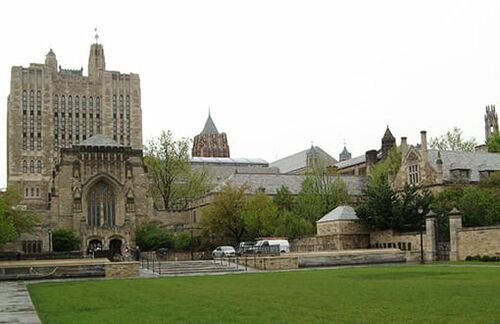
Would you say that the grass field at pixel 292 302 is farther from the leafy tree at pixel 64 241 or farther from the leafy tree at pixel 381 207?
the leafy tree at pixel 64 241

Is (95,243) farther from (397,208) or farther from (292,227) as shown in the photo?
(397,208)

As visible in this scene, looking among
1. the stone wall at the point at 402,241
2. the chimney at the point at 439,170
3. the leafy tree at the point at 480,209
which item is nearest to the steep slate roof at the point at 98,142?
the chimney at the point at 439,170

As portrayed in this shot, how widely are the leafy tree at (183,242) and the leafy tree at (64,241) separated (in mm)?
10433

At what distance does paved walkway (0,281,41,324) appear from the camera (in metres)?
17.8

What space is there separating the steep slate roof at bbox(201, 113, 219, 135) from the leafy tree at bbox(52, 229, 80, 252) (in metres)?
A: 109

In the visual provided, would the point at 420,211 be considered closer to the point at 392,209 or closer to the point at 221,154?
the point at 392,209

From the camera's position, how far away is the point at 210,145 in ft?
580

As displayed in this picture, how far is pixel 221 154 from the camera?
577 ft

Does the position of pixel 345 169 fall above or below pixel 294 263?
above

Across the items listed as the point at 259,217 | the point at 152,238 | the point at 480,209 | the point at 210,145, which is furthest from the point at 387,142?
the point at 210,145

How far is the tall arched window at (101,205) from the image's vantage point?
3137 inches

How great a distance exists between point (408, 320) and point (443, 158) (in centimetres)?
6019

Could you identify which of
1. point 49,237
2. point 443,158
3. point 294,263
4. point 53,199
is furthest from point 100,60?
point 294,263

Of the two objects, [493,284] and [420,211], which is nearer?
[493,284]
